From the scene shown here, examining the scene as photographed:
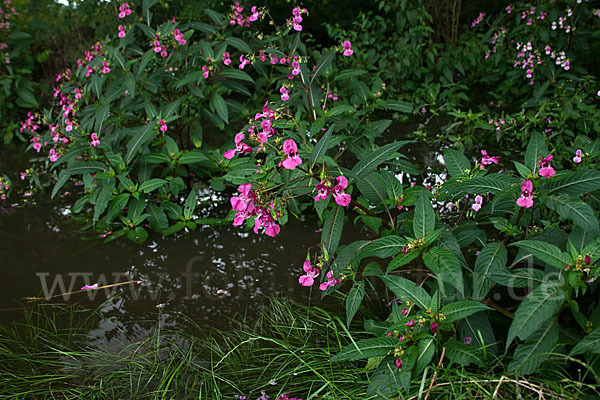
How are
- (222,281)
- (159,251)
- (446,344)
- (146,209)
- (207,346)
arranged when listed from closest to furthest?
(446,344) < (207,346) < (222,281) < (159,251) < (146,209)

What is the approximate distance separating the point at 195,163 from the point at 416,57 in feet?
7.81

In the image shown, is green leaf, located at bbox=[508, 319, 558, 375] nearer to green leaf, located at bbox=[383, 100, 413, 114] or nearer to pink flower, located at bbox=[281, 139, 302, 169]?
pink flower, located at bbox=[281, 139, 302, 169]

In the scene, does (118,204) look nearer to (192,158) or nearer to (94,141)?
(94,141)

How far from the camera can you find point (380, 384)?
5.04 ft

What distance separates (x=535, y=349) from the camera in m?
1.39

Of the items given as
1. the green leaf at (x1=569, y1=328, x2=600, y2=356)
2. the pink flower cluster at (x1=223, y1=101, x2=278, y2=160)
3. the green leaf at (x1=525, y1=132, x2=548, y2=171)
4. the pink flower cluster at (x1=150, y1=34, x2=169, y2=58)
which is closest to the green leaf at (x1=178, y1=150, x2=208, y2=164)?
the pink flower cluster at (x1=150, y1=34, x2=169, y2=58)

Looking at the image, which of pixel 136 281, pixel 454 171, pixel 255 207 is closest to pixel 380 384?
pixel 255 207

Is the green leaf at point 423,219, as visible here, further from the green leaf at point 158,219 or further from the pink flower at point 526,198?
the green leaf at point 158,219

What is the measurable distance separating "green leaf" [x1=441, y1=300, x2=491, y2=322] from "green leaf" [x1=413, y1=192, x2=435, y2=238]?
23cm

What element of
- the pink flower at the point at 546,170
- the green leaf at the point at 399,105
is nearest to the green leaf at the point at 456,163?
the pink flower at the point at 546,170

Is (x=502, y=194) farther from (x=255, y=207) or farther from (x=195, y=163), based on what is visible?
(x=195, y=163)

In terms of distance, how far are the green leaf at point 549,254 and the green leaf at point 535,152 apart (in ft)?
0.84

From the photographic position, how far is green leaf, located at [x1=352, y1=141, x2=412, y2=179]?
5.30 ft

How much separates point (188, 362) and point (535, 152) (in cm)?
144
